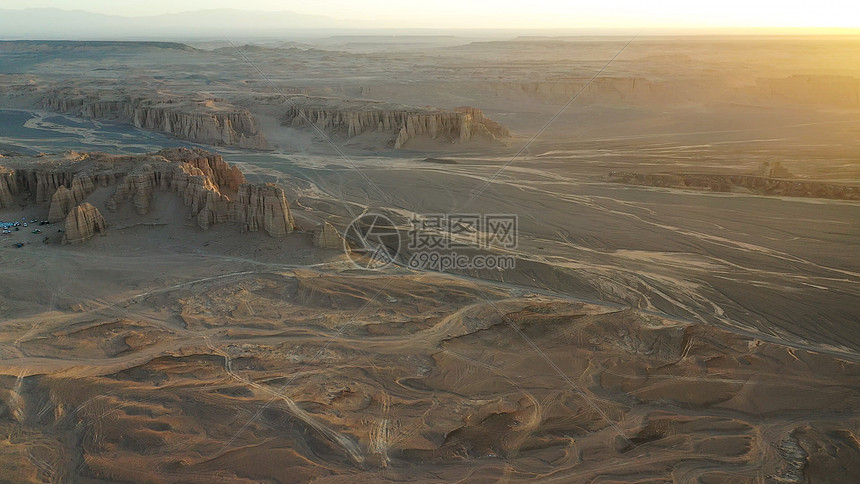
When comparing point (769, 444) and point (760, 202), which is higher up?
point (760, 202)

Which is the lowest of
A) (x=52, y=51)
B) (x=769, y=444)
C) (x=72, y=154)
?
(x=769, y=444)

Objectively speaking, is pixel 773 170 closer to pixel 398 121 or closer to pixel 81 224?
pixel 398 121

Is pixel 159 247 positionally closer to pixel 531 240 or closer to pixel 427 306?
pixel 427 306

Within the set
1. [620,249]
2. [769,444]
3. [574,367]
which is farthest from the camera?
[620,249]

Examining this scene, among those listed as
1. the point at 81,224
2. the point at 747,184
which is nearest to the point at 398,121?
the point at 747,184

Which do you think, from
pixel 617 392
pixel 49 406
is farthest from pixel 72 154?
pixel 617 392

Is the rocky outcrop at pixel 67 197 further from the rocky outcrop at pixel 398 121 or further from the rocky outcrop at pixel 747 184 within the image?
the rocky outcrop at pixel 747 184

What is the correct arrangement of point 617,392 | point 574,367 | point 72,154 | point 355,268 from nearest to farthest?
point 617,392 < point 574,367 < point 355,268 < point 72,154
